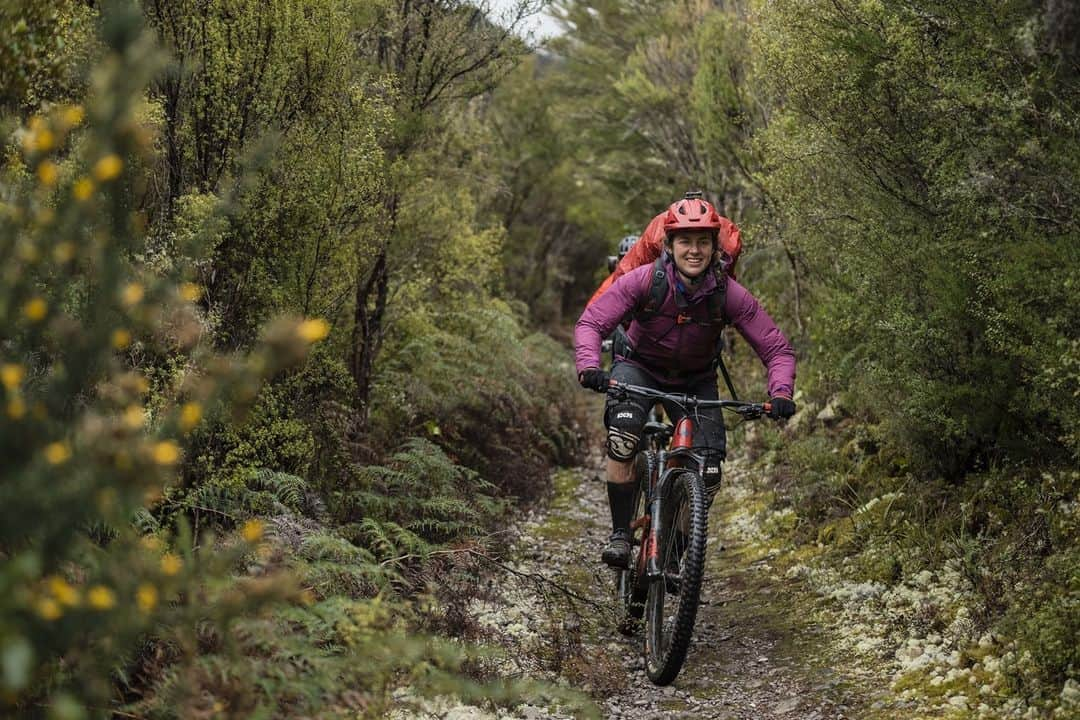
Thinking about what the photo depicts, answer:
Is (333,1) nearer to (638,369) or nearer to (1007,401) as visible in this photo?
(638,369)

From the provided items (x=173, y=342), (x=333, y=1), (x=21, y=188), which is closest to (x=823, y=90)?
(x=333, y=1)

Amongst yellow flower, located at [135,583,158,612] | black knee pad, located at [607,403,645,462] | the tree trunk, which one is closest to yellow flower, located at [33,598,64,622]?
yellow flower, located at [135,583,158,612]

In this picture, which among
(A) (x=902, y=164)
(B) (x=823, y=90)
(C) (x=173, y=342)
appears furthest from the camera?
(B) (x=823, y=90)

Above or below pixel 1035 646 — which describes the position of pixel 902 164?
above

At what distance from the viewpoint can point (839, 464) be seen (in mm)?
8867

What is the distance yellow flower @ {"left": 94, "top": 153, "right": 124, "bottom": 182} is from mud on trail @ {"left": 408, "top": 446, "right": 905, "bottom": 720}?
3.19 metres

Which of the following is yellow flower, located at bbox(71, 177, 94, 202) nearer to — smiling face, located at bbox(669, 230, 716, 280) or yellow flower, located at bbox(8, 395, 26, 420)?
yellow flower, located at bbox(8, 395, 26, 420)

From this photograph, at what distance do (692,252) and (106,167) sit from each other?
14.3ft

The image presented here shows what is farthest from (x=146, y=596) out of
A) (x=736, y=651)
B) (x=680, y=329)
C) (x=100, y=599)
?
(x=736, y=651)

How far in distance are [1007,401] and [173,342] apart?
208 inches

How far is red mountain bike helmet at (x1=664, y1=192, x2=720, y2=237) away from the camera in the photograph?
6.16 meters

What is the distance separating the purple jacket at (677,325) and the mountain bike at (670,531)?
1.11ft

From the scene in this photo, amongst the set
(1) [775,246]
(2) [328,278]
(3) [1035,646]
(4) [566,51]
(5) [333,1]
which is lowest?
(3) [1035,646]

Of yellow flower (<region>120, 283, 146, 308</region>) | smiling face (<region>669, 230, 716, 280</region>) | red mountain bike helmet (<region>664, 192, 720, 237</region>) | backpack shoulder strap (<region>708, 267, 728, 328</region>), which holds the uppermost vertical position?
red mountain bike helmet (<region>664, 192, 720, 237</region>)
